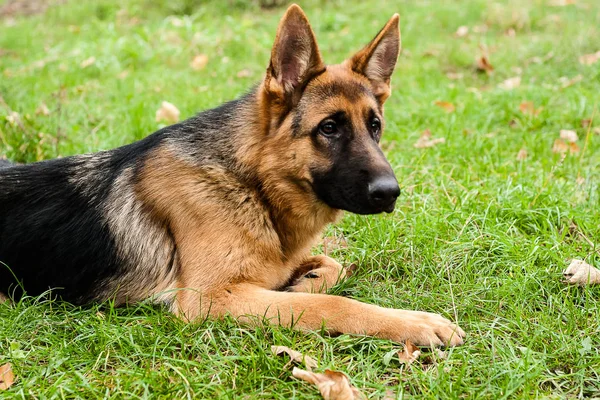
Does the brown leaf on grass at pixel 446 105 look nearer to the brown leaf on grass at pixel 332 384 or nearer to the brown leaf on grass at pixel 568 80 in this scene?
the brown leaf on grass at pixel 568 80

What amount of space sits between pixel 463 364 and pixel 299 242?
1.33 m

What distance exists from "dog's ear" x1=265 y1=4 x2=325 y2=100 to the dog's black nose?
77 cm

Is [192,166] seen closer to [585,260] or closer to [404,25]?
[585,260]

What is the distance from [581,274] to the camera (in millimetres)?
3424

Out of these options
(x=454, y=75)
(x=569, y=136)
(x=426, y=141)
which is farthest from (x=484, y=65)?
(x=426, y=141)

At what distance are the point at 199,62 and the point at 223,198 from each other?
19.9 feet

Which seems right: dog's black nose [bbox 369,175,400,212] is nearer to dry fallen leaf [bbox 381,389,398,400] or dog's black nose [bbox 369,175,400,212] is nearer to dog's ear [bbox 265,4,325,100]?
dog's ear [bbox 265,4,325,100]

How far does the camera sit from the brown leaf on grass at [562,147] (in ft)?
17.8

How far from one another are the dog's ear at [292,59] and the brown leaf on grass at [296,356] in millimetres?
1478

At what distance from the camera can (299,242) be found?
3727 mm

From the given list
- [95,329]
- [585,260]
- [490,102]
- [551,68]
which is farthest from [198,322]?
[551,68]

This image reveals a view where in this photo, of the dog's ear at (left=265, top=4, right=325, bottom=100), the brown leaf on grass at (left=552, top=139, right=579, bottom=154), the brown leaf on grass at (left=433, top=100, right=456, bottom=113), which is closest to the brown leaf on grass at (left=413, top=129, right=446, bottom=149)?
the brown leaf on grass at (left=433, top=100, right=456, bottom=113)

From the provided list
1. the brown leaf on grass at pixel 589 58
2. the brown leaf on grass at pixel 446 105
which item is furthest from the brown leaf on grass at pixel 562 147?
the brown leaf on grass at pixel 589 58

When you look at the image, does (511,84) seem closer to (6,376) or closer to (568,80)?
(568,80)
